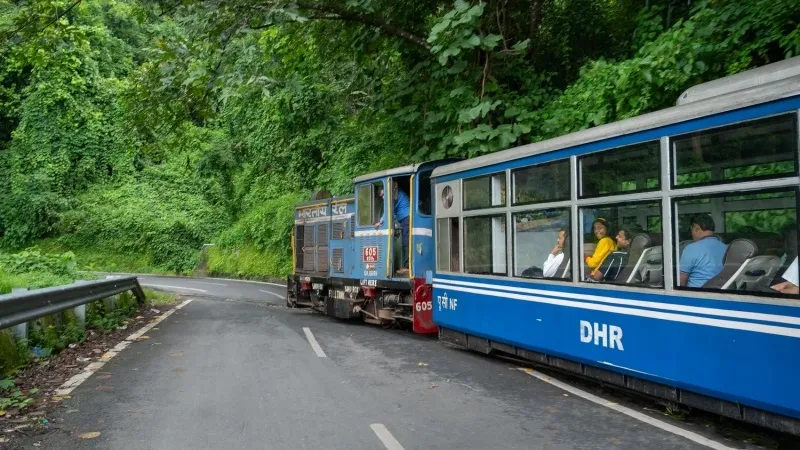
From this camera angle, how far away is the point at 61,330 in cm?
1067

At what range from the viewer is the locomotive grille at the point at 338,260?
50.1ft

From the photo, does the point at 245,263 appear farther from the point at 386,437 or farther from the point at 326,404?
the point at 386,437

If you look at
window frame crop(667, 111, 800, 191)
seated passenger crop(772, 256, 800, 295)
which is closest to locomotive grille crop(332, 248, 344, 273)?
window frame crop(667, 111, 800, 191)

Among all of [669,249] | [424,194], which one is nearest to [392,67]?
[424,194]

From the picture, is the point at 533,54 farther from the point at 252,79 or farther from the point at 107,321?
the point at 107,321

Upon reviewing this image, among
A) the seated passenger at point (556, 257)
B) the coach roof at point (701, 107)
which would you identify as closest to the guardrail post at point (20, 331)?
the seated passenger at point (556, 257)

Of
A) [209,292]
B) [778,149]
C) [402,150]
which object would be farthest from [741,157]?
[209,292]

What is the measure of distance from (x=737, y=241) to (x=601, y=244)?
5.75 ft

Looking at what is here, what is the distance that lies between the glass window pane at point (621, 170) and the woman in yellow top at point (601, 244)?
0.33 metres

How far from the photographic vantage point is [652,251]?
673 centimetres

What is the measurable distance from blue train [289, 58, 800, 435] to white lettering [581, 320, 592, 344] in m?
0.02

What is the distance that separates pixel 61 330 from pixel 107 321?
7.69 ft

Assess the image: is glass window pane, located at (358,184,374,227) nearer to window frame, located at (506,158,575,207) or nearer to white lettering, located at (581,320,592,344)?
window frame, located at (506,158,575,207)

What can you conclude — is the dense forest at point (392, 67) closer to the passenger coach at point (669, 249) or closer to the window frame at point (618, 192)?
the passenger coach at point (669, 249)
